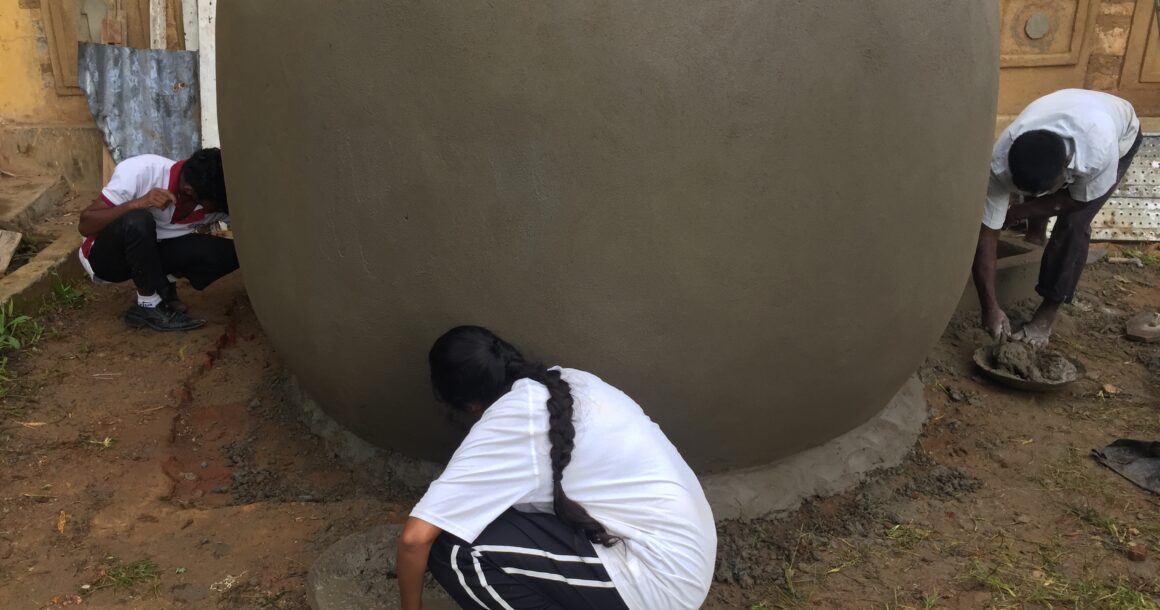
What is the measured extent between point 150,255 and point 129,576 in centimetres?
183

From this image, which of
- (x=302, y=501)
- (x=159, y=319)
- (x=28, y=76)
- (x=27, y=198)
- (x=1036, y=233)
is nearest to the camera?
(x=302, y=501)

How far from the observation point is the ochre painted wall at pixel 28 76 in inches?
210

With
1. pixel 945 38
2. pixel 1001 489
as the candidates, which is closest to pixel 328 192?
pixel 945 38

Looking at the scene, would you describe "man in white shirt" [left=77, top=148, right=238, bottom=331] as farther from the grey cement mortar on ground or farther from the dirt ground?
the grey cement mortar on ground

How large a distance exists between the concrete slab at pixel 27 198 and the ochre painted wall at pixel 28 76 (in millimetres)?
415

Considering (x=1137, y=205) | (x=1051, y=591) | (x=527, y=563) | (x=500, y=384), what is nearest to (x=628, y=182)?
(x=500, y=384)

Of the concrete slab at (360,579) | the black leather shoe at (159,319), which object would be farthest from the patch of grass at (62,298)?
the concrete slab at (360,579)

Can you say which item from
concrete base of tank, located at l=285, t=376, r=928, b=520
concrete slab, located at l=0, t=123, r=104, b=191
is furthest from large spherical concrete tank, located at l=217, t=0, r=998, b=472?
concrete slab, located at l=0, t=123, r=104, b=191

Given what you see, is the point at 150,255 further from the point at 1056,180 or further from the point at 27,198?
the point at 1056,180

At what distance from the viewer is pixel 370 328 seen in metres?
2.45

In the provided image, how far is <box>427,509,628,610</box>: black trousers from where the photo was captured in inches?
74.0

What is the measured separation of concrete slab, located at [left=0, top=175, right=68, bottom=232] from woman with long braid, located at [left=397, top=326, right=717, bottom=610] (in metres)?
3.98

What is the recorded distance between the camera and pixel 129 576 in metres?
2.29

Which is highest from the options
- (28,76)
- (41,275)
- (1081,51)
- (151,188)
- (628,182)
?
(1081,51)
